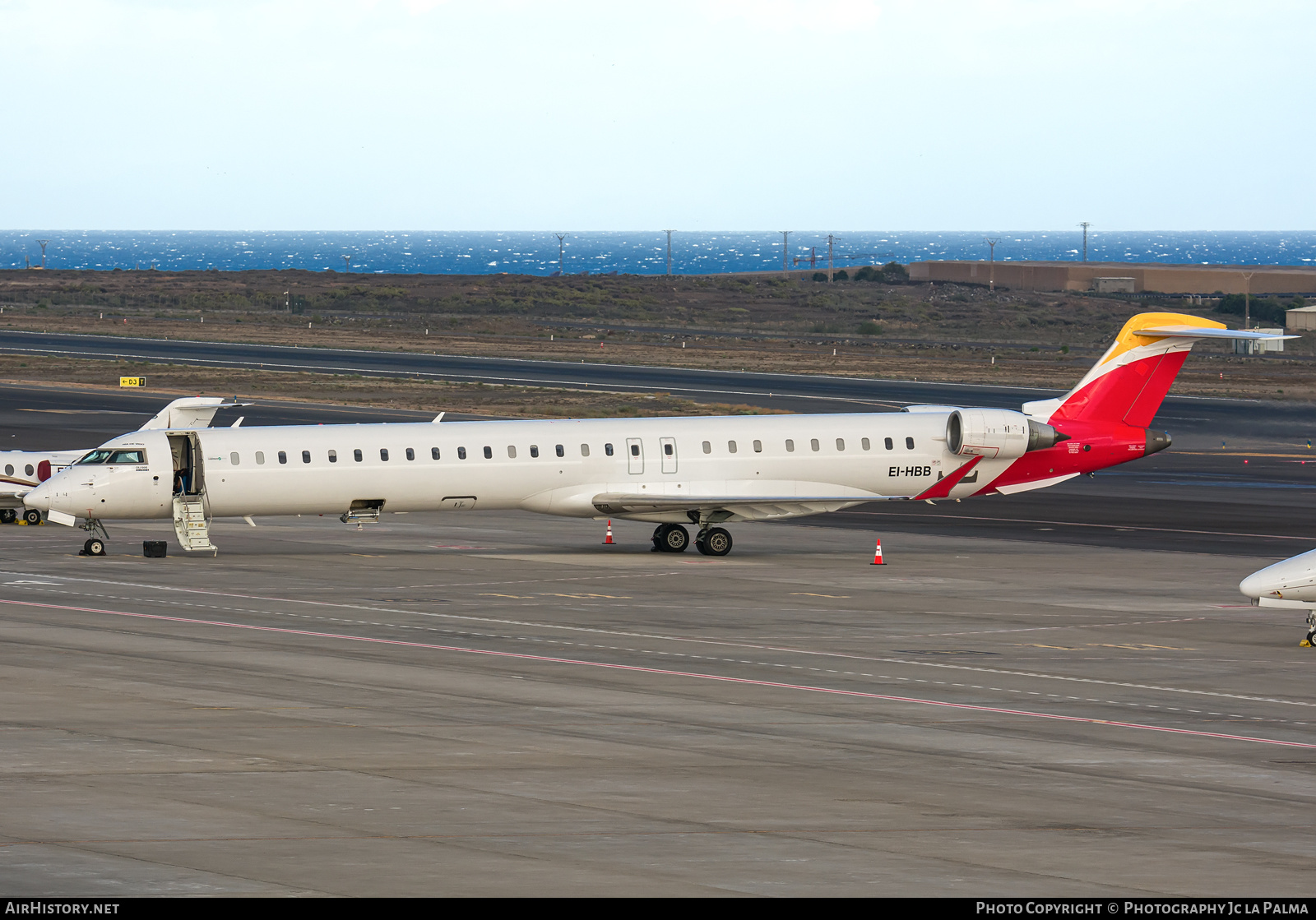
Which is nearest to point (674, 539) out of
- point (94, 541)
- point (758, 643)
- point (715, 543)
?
point (715, 543)

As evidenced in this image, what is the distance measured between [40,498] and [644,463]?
44.9ft

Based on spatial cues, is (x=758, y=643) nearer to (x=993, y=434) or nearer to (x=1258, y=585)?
(x=1258, y=585)

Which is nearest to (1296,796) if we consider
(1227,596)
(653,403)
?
(1227,596)

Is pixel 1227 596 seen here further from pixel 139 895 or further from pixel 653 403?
pixel 653 403

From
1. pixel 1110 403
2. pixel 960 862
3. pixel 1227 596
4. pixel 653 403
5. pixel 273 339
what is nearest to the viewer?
pixel 960 862

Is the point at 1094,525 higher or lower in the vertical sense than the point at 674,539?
lower

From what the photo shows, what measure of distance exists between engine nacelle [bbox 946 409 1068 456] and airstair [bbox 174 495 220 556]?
1758cm

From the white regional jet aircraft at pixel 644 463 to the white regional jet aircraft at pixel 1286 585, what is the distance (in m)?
12.8

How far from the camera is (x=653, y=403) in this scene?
7819cm

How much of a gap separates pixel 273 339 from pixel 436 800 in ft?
347

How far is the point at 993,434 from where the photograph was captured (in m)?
42.5

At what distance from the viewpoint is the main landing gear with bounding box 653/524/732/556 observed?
4228cm

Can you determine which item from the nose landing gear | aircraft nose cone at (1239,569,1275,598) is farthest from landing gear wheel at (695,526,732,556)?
aircraft nose cone at (1239,569,1275,598)

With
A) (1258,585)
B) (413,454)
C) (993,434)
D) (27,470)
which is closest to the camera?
(1258,585)
